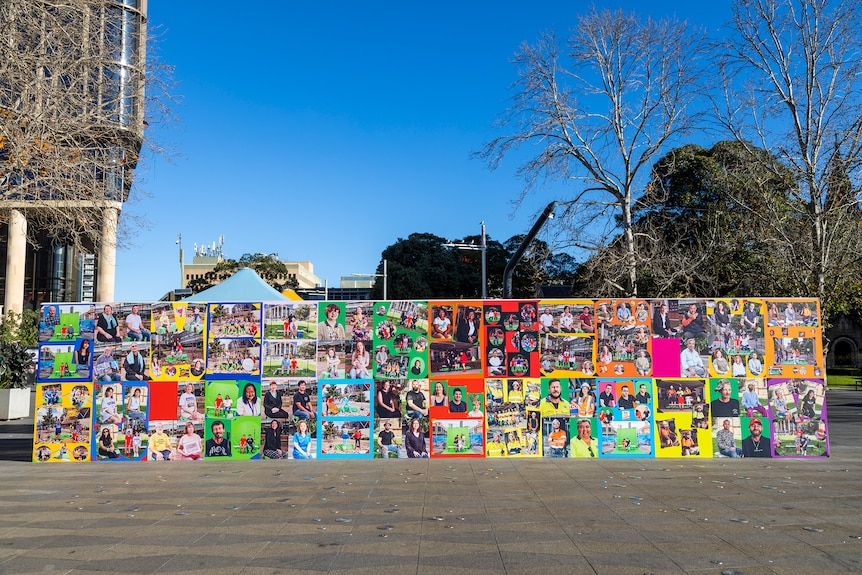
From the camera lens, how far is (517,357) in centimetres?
1083

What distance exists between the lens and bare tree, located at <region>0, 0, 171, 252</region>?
10.4m

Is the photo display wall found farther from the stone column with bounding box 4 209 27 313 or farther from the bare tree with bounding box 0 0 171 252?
the stone column with bounding box 4 209 27 313

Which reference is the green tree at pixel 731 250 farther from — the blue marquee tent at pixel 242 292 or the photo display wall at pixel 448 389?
the blue marquee tent at pixel 242 292

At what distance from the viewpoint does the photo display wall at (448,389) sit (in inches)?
422

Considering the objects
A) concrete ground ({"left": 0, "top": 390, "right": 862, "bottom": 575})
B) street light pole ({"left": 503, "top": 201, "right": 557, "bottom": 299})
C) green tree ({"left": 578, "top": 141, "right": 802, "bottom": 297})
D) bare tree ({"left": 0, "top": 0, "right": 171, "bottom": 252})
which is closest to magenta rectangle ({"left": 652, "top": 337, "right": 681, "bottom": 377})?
concrete ground ({"left": 0, "top": 390, "right": 862, "bottom": 575})

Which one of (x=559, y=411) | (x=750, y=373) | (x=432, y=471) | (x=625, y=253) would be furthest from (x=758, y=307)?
(x=625, y=253)

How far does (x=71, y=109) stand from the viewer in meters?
11.5

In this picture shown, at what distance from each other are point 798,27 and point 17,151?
19.1 meters

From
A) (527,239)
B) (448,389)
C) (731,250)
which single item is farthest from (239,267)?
(448,389)

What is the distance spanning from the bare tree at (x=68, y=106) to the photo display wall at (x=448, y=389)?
Result: 2560 mm

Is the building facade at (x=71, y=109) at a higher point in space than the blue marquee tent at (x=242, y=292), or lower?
higher

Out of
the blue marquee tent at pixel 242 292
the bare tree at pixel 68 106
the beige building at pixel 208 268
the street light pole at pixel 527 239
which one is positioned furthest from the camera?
the beige building at pixel 208 268

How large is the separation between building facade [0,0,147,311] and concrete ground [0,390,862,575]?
14.5ft

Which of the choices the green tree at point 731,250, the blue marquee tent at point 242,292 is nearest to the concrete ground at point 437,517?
the blue marquee tent at point 242,292
